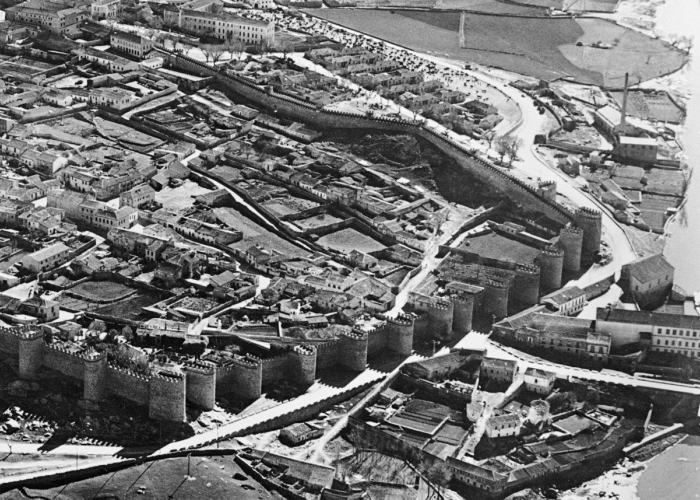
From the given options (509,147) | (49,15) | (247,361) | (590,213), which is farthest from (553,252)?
(49,15)

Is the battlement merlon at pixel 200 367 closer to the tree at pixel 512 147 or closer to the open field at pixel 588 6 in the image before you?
A: the tree at pixel 512 147

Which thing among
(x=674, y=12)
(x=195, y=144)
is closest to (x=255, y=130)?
(x=195, y=144)

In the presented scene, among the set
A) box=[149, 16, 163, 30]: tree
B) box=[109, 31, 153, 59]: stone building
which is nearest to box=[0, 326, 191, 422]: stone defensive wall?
box=[109, 31, 153, 59]: stone building

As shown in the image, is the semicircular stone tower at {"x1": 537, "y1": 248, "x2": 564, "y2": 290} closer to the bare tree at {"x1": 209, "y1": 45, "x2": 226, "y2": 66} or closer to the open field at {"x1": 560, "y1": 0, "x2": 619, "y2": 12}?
the bare tree at {"x1": 209, "y1": 45, "x2": 226, "y2": 66}

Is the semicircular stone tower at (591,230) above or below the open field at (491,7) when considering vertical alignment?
above

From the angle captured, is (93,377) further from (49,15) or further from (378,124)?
(49,15)

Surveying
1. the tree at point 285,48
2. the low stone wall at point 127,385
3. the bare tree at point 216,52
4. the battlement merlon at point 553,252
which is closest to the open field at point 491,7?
the tree at point 285,48
